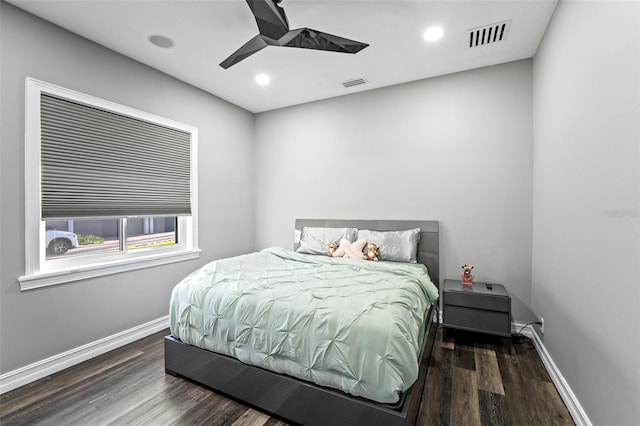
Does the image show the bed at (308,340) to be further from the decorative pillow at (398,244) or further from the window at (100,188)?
the window at (100,188)

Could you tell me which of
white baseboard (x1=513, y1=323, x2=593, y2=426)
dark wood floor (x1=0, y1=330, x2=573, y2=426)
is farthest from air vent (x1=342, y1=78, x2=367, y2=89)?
white baseboard (x1=513, y1=323, x2=593, y2=426)

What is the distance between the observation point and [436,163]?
11.0 ft

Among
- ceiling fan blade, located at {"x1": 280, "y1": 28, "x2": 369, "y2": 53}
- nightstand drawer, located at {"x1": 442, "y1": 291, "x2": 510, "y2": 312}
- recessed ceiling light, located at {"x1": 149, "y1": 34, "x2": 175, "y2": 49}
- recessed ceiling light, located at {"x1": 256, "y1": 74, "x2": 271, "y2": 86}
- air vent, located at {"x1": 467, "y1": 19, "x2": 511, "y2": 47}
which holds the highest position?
air vent, located at {"x1": 467, "y1": 19, "x2": 511, "y2": 47}

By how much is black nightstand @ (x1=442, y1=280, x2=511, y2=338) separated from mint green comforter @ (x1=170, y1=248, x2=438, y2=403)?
1.46 feet

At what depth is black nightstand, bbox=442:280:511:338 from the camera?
259 cm

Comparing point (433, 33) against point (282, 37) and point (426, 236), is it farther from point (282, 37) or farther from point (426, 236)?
point (426, 236)

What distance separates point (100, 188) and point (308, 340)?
2.44 metres

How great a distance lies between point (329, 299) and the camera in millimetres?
1850

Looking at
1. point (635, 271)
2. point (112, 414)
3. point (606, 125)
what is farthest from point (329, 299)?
point (606, 125)

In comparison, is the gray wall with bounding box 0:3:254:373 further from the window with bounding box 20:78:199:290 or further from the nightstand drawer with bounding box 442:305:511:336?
the nightstand drawer with bounding box 442:305:511:336

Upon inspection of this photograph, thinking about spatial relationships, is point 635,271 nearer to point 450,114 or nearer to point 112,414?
point 450,114

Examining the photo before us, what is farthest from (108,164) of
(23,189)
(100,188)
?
(23,189)

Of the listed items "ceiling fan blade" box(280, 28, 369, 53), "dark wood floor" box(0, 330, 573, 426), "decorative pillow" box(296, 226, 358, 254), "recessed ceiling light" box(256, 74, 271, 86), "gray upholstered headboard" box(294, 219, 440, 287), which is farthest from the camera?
"decorative pillow" box(296, 226, 358, 254)

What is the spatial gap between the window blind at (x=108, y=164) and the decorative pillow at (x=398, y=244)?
2348 millimetres
